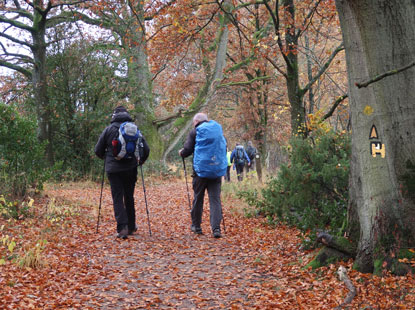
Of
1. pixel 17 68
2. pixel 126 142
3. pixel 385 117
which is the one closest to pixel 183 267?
pixel 126 142

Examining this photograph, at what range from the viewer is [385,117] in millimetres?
4559

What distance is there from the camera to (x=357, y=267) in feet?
15.8

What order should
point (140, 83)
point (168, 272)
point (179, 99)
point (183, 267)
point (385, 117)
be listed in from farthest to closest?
1. point (179, 99)
2. point (140, 83)
3. point (183, 267)
4. point (168, 272)
5. point (385, 117)

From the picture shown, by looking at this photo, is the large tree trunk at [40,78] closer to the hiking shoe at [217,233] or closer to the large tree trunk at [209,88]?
the large tree trunk at [209,88]

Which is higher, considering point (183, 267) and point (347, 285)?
point (347, 285)

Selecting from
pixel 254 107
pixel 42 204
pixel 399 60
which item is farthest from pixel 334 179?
pixel 254 107

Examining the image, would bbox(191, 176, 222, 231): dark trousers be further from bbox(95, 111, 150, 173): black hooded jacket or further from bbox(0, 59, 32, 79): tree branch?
bbox(0, 59, 32, 79): tree branch

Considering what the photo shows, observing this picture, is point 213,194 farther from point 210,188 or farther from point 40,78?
point 40,78

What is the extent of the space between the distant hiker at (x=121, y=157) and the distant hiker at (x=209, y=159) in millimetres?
991

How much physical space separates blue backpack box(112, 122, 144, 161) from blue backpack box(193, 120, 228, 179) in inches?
44.1

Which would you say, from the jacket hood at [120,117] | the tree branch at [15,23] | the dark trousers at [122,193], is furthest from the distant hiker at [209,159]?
the tree branch at [15,23]

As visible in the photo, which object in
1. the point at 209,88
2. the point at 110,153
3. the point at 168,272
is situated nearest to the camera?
the point at 168,272

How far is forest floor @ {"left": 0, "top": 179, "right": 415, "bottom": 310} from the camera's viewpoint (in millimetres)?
4488

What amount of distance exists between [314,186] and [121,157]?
3323mm
